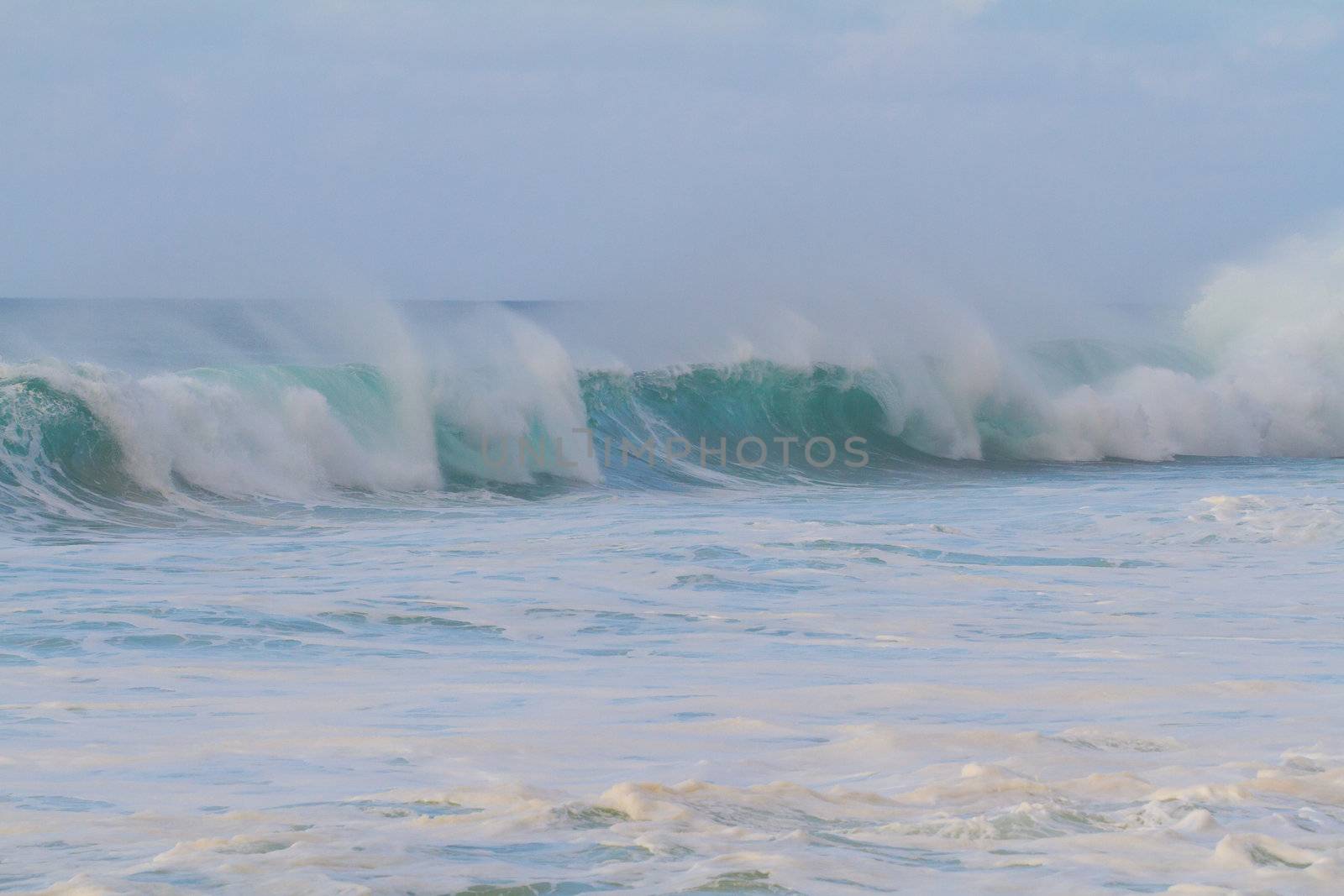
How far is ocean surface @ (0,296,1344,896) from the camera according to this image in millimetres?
3811

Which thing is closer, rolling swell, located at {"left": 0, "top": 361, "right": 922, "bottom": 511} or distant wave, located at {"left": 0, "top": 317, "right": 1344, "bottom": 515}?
rolling swell, located at {"left": 0, "top": 361, "right": 922, "bottom": 511}

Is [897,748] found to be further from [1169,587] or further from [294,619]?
[1169,587]

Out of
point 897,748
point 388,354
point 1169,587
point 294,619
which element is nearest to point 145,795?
point 897,748

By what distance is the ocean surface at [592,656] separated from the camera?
3.81 meters

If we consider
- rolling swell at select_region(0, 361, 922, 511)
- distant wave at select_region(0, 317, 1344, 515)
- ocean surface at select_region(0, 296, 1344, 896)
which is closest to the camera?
ocean surface at select_region(0, 296, 1344, 896)

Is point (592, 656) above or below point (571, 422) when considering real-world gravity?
below

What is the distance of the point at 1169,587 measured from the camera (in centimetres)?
924

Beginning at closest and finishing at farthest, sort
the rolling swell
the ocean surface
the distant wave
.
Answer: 1. the ocean surface
2. the rolling swell
3. the distant wave

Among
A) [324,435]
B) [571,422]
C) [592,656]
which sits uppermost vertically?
[571,422]

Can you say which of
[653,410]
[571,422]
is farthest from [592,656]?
[653,410]

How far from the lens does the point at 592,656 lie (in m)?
7.05

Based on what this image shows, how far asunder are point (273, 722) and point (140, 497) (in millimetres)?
9111

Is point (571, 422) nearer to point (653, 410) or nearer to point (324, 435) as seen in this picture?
point (653, 410)

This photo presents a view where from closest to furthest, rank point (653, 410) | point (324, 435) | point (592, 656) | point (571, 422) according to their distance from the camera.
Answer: point (592, 656)
point (324, 435)
point (571, 422)
point (653, 410)
